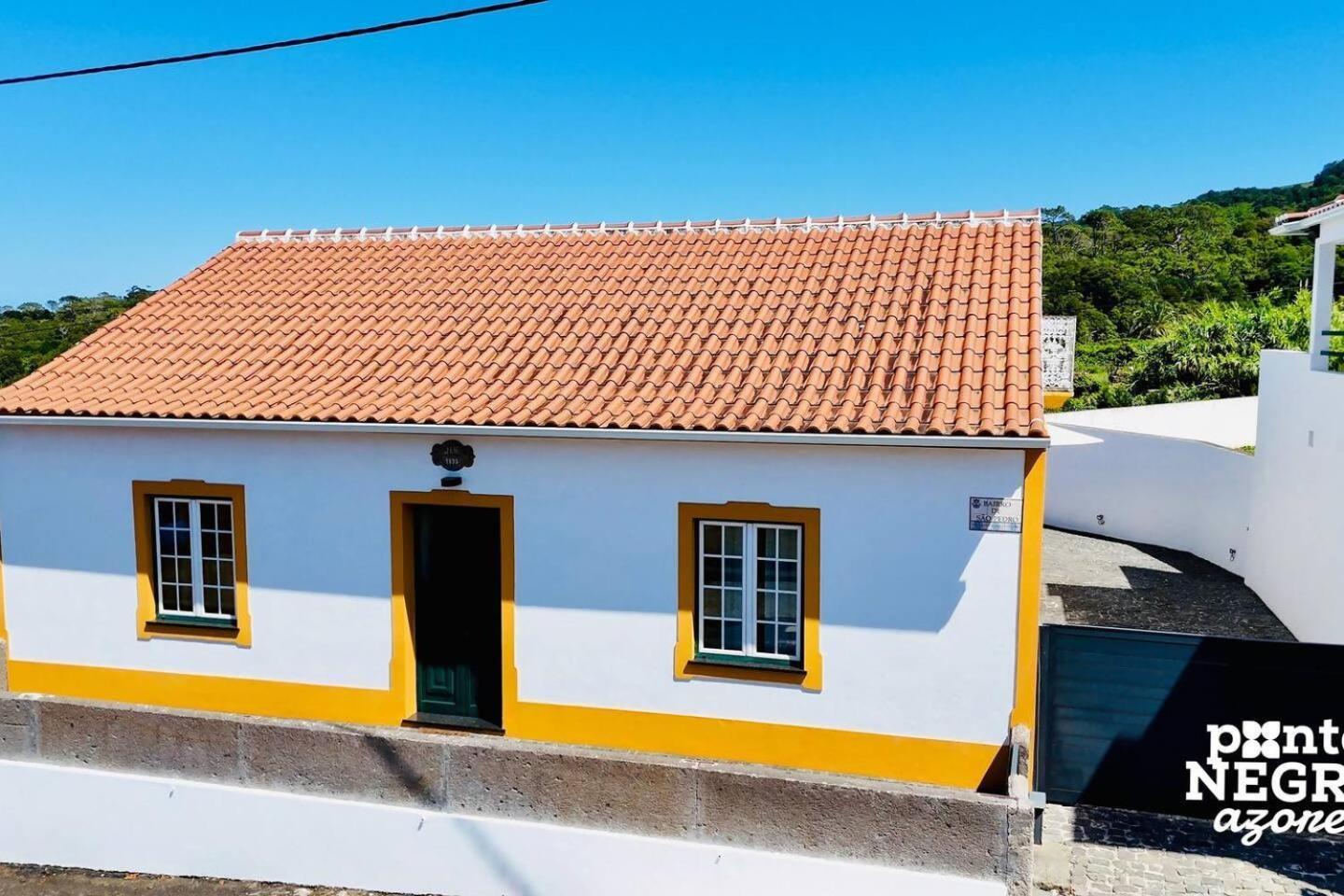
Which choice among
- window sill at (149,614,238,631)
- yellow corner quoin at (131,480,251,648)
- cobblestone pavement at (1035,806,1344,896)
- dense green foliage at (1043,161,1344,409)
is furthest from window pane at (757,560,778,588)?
dense green foliage at (1043,161,1344,409)

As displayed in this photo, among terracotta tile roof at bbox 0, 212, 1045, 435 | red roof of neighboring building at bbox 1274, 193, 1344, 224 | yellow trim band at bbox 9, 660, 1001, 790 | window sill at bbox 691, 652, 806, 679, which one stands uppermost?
red roof of neighboring building at bbox 1274, 193, 1344, 224

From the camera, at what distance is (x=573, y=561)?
8.44 m

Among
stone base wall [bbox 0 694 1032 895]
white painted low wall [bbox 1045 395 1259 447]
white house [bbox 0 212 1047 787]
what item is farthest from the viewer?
white painted low wall [bbox 1045 395 1259 447]

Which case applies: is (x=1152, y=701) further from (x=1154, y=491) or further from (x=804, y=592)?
(x=1154, y=491)

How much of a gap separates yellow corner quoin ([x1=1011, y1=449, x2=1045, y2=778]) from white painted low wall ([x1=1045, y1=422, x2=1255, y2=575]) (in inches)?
447

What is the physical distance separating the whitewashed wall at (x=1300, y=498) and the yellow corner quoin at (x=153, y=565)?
11.7 m

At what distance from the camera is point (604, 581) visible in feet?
27.4

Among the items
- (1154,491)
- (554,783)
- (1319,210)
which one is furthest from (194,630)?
(1154,491)

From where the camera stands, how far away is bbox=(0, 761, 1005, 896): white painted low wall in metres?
6.45

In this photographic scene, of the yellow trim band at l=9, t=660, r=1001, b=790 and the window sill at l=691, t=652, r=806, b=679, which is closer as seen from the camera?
the yellow trim band at l=9, t=660, r=1001, b=790

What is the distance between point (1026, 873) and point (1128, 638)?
8.03 ft

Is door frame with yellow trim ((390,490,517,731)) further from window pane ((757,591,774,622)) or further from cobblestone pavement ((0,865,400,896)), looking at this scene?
window pane ((757,591,774,622))

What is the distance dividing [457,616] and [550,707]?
1255 mm

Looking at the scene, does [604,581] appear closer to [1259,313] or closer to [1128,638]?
[1128,638]
